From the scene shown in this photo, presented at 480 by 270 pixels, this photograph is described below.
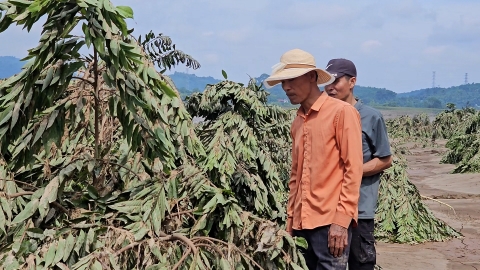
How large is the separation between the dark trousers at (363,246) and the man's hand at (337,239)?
53 cm

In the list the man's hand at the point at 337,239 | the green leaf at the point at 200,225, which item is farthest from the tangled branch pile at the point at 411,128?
the green leaf at the point at 200,225

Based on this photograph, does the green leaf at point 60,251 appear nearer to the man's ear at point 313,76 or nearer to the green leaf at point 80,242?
the green leaf at point 80,242

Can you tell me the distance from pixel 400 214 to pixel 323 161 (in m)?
5.85

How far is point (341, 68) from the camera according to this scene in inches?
140

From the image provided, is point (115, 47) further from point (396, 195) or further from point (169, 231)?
point (396, 195)

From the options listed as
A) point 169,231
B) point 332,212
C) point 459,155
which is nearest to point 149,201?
point 169,231

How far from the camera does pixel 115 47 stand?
2.44m

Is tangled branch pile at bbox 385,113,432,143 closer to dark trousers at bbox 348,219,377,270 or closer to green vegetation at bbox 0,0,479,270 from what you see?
dark trousers at bbox 348,219,377,270

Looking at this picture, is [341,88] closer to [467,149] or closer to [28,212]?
[28,212]

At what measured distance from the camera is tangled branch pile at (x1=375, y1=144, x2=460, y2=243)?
8.48m

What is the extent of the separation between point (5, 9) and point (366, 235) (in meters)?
2.10

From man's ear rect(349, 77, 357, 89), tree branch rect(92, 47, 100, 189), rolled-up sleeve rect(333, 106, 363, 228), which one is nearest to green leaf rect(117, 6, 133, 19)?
tree branch rect(92, 47, 100, 189)

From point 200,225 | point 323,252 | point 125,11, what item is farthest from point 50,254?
point 323,252

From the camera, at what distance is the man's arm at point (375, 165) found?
11.3 feet
